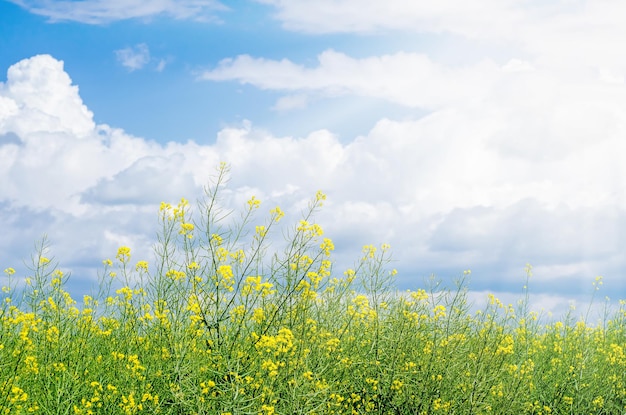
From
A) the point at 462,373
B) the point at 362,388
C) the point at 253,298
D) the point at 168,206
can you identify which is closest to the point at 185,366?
the point at 253,298

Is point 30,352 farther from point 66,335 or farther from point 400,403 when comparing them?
point 400,403

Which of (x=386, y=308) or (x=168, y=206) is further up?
(x=168, y=206)

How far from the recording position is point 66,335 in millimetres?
6977

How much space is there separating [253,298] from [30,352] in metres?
2.38

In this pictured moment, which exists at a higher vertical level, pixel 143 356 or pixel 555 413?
pixel 143 356

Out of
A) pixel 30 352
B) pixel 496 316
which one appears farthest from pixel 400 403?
pixel 30 352

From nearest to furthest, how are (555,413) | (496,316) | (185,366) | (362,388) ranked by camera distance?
(185,366), (362,388), (496,316), (555,413)

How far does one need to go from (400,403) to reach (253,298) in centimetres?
245

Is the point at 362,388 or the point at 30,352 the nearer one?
the point at 30,352

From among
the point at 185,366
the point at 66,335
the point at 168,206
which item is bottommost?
the point at 185,366

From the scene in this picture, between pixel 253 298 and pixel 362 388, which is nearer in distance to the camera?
pixel 253 298

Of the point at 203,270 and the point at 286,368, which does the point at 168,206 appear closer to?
the point at 203,270

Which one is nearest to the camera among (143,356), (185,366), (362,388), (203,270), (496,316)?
(185,366)

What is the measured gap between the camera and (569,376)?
31.2ft
